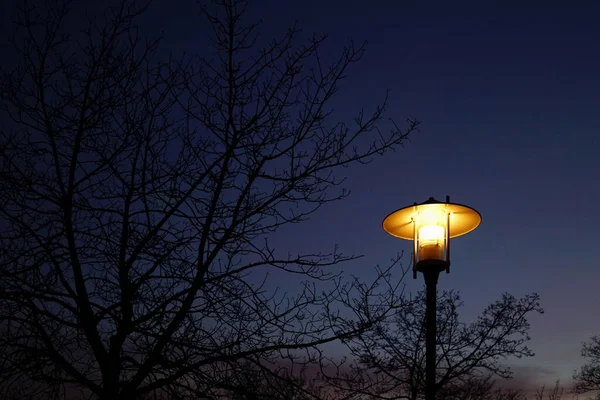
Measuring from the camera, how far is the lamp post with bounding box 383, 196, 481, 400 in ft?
19.9

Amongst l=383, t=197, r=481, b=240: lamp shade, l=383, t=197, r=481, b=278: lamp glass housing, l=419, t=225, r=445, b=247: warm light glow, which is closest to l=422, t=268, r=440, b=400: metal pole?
l=383, t=197, r=481, b=278: lamp glass housing

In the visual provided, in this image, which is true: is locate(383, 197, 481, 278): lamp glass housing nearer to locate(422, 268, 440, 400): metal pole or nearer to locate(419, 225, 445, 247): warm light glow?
locate(419, 225, 445, 247): warm light glow

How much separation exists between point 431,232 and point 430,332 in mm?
1050

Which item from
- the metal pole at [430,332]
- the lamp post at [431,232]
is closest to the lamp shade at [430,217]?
the lamp post at [431,232]

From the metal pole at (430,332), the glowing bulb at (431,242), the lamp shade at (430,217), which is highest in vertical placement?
the lamp shade at (430,217)

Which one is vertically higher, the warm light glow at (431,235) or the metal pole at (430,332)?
the warm light glow at (431,235)

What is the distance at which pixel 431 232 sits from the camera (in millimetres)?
6496

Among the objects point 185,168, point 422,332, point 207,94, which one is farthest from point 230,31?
point 422,332

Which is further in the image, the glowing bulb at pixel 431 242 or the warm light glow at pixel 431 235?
the warm light glow at pixel 431 235

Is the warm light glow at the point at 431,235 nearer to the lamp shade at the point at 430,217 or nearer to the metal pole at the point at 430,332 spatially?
the lamp shade at the point at 430,217

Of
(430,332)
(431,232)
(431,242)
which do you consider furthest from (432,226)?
(430,332)

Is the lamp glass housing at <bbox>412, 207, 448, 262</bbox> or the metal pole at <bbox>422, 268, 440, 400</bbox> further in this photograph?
the lamp glass housing at <bbox>412, 207, 448, 262</bbox>

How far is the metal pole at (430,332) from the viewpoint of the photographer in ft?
19.5

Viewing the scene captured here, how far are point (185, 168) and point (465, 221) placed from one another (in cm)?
299
